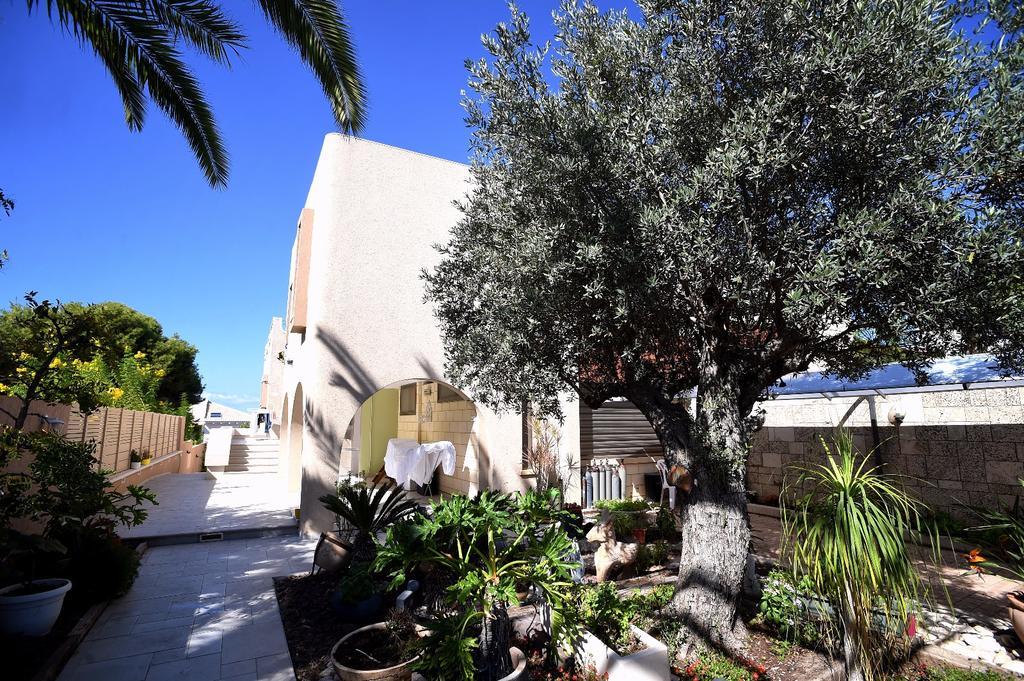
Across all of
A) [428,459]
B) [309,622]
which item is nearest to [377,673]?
[309,622]

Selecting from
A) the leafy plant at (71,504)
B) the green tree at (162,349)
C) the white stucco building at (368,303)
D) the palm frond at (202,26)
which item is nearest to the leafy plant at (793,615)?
the white stucco building at (368,303)

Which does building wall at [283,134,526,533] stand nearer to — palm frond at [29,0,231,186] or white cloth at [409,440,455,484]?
white cloth at [409,440,455,484]

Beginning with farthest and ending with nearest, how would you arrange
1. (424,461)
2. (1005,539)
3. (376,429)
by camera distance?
(376,429) < (424,461) < (1005,539)

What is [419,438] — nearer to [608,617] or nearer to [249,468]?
[249,468]

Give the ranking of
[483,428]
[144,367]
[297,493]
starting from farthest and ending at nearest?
[144,367] < [297,493] < [483,428]

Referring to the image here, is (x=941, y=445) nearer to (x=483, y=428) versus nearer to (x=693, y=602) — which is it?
(x=693, y=602)

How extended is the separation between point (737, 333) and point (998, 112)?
2.24m

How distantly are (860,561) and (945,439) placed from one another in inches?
282

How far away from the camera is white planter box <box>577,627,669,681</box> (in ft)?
11.3

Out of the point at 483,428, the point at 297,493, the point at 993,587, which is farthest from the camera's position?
the point at 297,493

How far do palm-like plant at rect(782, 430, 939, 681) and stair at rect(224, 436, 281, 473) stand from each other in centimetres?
1736

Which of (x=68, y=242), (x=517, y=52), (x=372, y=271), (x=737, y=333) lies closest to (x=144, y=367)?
(x=68, y=242)

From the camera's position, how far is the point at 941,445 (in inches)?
345

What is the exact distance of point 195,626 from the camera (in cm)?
505
